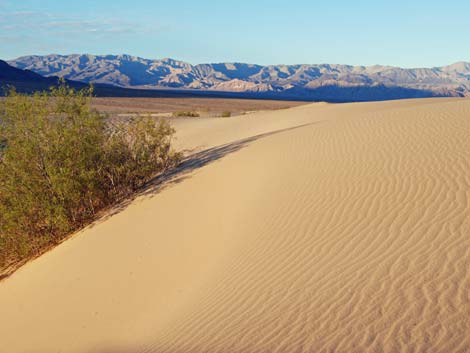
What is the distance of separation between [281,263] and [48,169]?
6118 mm

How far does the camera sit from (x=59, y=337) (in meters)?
6.29

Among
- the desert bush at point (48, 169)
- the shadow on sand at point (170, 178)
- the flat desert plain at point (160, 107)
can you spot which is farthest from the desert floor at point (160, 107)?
the desert bush at point (48, 169)

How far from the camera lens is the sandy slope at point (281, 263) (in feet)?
15.0

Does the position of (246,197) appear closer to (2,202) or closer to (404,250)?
(404,250)

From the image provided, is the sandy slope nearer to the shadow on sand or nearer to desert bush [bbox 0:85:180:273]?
the shadow on sand

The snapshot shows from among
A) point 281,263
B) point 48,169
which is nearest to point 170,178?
point 48,169

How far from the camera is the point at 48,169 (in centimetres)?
1008

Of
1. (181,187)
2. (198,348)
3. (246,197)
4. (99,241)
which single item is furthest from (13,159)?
(198,348)

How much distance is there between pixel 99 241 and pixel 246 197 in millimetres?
2909

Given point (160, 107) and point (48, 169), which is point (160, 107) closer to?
point (160, 107)

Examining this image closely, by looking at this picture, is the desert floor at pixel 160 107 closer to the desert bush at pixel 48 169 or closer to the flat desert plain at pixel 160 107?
the flat desert plain at pixel 160 107

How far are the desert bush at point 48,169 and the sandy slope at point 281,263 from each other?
2.95ft

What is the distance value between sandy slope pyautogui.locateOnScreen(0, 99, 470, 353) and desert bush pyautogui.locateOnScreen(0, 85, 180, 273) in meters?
0.90

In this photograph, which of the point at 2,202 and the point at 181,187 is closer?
the point at 2,202
